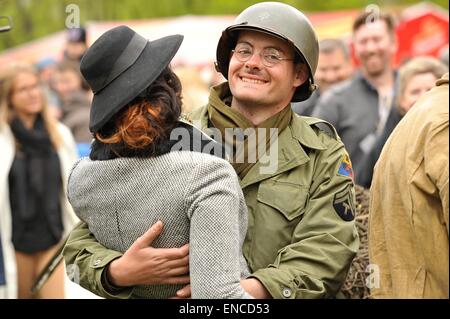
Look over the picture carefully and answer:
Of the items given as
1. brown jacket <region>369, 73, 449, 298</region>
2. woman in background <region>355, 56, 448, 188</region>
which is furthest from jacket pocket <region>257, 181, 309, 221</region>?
woman in background <region>355, 56, 448, 188</region>

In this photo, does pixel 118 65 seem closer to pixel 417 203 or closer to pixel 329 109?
pixel 417 203

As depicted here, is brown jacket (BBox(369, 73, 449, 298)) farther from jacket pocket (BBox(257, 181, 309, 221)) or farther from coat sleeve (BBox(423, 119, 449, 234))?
jacket pocket (BBox(257, 181, 309, 221))

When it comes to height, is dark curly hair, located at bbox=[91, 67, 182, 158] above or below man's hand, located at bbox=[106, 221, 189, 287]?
above

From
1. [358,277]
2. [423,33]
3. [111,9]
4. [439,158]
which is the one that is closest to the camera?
[439,158]

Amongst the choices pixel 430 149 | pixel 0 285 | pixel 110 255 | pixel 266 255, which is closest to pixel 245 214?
Result: pixel 266 255

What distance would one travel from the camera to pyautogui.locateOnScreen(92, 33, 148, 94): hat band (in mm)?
4043

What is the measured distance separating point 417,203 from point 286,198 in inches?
29.4

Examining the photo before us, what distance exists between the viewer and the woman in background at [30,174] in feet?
29.9

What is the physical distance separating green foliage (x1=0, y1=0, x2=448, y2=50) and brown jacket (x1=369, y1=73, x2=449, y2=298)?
11.5 m

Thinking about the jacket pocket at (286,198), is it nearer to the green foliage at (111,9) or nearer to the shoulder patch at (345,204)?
the shoulder patch at (345,204)

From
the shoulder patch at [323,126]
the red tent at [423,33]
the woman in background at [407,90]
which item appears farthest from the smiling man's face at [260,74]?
the red tent at [423,33]

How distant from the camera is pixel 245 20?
4410 mm

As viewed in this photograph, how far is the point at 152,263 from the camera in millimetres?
3941

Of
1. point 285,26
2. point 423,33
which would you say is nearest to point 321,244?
point 285,26
